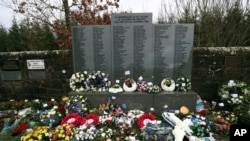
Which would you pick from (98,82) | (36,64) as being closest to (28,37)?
(36,64)

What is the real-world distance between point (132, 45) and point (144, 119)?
156 centimetres

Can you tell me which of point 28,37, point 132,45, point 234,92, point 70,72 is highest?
point 28,37

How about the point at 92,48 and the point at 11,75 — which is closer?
the point at 92,48

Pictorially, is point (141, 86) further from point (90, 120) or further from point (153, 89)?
point (90, 120)

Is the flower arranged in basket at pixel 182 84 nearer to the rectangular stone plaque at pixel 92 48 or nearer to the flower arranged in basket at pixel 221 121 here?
the flower arranged in basket at pixel 221 121

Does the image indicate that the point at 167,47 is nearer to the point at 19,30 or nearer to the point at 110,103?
the point at 110,103

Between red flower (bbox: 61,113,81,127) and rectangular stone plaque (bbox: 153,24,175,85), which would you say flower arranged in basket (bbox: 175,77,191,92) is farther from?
red flower (bbox: 61,113,81,127)

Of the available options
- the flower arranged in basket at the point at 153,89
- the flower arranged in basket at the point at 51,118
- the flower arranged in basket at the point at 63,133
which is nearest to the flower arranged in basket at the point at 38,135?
the flower arranged in basket at the point at 63,133

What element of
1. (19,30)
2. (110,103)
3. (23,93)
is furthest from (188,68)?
(19,30)

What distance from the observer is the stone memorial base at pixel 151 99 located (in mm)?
4359

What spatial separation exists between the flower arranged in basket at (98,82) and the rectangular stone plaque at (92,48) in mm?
183

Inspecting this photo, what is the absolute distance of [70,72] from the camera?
17.8 ft

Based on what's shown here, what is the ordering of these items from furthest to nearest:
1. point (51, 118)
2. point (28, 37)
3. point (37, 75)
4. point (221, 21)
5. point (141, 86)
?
point (28, 37) < point (221, 21) < point (37, 75) < point (141, 86) < point (51, 118)

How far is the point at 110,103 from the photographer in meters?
4.38
